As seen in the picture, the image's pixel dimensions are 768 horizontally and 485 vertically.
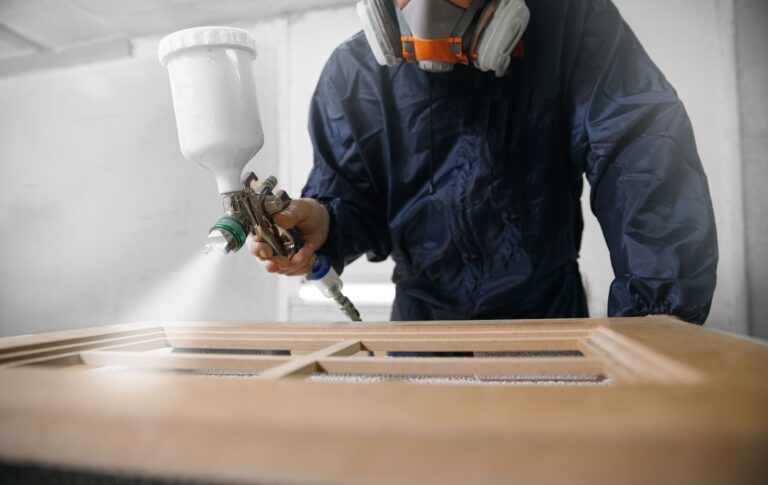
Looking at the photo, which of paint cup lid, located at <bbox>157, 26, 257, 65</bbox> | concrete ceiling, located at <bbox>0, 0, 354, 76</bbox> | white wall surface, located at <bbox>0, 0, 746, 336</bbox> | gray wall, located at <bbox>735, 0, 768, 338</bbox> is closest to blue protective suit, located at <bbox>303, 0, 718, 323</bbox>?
paint cup lid, located at <bbox>157, 26, 257, 65</bbox>

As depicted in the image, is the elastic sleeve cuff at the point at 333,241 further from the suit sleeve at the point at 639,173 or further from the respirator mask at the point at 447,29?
the suit sleeve at the point at 639,173

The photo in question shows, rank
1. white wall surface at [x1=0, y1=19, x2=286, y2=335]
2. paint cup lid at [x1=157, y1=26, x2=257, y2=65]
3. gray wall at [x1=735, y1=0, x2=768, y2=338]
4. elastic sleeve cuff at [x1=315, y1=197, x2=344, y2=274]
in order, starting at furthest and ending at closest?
1. white wall surface at [x1=0, y1=19, x2=286, y2=335]
2. gray wall at [x1=735, y1=0, x2=768, y2=338]
3. elastic sleeve cuff at [x1=315, y1=197, x2=344, y2=274]
4. paint cup lid at [x1=157, y1=26, x2=257, y2=65]

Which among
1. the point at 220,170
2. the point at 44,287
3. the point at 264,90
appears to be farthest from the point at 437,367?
the point at 44,287

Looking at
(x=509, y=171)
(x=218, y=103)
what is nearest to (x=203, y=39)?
(x=218, y=103)

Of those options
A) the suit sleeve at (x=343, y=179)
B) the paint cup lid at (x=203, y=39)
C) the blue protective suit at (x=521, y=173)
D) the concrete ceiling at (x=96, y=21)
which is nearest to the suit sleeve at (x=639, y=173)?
the blue protective suit at (x=521, y=173)

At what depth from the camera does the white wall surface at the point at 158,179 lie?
7.55 feet

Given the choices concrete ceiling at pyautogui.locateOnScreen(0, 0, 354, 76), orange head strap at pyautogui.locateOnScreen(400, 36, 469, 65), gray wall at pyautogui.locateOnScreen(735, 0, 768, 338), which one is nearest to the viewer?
orange head strap at pyautogui.locateOnScreen(400, 36, 469, 65)

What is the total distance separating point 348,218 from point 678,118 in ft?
2.38

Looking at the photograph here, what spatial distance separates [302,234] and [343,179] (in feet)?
0.77

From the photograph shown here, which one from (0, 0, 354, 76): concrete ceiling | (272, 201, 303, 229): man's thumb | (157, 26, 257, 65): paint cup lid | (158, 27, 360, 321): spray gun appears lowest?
(272, 201, 303, 229): man's thumb

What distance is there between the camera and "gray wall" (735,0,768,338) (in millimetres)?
2240

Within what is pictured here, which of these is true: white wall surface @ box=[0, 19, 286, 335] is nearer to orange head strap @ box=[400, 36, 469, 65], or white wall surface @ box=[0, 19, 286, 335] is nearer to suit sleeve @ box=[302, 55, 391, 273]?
suit sleeve @ box=[302, 55, 391, 273]

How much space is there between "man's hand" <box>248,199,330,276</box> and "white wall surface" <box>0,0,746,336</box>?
1645 millimetres

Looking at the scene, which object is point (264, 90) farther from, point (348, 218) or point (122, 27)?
point (348, 218)
